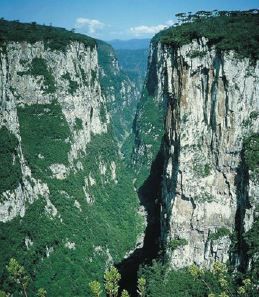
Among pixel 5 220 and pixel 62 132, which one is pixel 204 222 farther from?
pixel 62 132

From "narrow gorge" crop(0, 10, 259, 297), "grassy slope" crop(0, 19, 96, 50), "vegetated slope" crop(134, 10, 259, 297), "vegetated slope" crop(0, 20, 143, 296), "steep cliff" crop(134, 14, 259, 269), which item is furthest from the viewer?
"grassy slope" crop(0, 19, 96, 50)

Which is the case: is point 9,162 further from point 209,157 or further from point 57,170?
point 209,157

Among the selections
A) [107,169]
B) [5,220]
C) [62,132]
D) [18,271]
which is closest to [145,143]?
[107,169]

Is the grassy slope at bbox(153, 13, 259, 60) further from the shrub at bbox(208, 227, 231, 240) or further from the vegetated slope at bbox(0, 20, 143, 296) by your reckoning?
the vegetated slope at bbox(0, 20, 143, 296)

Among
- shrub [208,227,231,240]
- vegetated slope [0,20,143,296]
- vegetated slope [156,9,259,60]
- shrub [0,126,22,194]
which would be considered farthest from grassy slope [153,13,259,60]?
shrub [0,126,22,194]

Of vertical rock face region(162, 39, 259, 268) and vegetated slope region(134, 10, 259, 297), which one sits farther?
vertical rock face region(162, 39, 259, 268)

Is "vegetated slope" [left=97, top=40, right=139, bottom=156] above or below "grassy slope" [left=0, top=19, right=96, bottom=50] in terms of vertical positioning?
below
